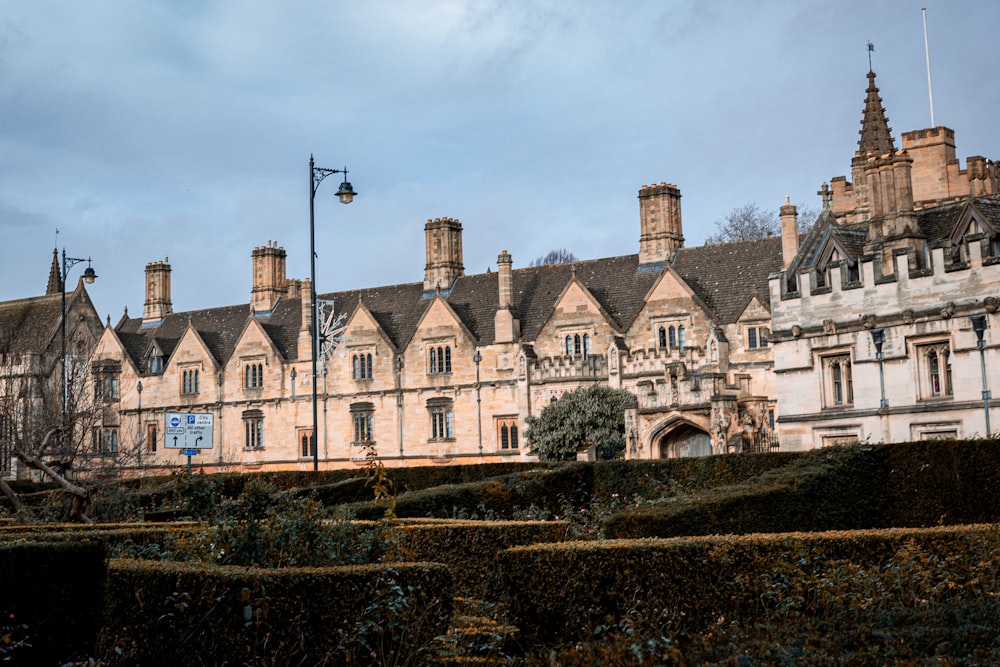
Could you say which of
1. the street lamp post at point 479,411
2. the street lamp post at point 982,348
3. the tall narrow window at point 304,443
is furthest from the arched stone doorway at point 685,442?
the tall narrow window at point 304,443

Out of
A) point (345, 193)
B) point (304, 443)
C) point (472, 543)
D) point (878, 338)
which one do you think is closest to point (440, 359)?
point (304, 443)

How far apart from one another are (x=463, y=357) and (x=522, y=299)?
149 inches

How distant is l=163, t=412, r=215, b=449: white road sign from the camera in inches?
1484

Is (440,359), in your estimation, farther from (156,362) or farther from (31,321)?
(31,321)

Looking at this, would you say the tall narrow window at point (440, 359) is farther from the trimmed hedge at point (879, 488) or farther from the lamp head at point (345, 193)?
the trimmed hedge at point (879, 488)

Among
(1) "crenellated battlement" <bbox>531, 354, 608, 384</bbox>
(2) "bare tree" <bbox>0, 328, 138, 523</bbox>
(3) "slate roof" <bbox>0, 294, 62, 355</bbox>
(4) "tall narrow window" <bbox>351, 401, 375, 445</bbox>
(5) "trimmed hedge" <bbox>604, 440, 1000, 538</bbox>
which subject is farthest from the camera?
(3) "slate roof" <bbox>0, 294, 62, 355</bbox>

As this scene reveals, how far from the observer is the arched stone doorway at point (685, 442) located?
43469 mm

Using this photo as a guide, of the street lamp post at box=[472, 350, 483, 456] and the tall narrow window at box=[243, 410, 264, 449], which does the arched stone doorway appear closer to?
the street lamp post at box=[472, 350, 483, 456]

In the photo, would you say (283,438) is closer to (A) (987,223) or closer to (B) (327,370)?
(B) (327,370)

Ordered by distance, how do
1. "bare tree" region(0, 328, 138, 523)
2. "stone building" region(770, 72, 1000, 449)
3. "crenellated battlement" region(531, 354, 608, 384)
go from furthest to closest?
"crenellated battlement" region(531, 354, 608, 384) < "stone building" region(770, 72, 1000, 449) < "bare tree" region(0, 328, 138, 523)

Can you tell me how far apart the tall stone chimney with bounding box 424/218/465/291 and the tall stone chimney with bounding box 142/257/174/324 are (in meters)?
18.8

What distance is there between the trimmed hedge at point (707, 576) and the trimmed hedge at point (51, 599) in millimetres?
3817

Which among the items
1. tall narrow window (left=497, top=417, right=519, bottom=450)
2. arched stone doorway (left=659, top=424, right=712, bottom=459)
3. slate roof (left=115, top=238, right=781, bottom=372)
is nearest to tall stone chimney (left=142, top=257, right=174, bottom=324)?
slate roof (left=115, top=238, right=781, bottom=372)

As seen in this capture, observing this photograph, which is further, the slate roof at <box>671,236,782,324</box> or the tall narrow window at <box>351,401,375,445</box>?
the tall narrow window at <box>351,401,375,445</box>
